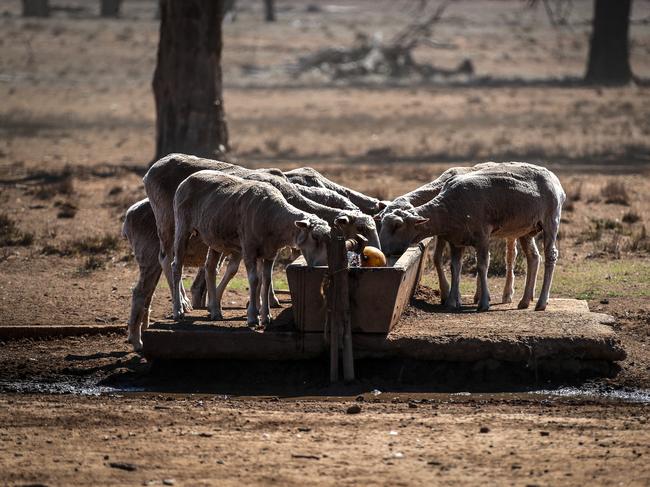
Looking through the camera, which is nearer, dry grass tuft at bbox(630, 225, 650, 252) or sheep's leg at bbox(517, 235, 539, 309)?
sheep's leg at bbox(517, 235, 539, 309)

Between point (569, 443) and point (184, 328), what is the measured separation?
412 centimetres

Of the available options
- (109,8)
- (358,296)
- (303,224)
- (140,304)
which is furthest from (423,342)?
(109,8)

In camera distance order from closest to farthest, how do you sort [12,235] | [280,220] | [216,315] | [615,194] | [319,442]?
[319,442] < [280,220] < [216,315] < [12,235] < [615,194]

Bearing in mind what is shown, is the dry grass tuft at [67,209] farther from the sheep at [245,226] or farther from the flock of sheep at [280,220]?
the sheep at [245,226]

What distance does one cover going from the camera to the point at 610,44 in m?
44.4

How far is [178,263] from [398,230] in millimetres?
2253

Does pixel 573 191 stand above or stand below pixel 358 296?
below

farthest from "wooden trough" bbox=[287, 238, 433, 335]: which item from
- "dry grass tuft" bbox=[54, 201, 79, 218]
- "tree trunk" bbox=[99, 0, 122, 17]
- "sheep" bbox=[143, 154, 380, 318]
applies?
"tree trunk" bbox=[99, 0, 122, 17]

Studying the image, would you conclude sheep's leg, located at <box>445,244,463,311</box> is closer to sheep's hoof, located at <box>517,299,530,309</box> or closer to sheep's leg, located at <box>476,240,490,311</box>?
sheep's leg, located at <box>476,240,490,311</box>

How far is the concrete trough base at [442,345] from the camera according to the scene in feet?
38.5

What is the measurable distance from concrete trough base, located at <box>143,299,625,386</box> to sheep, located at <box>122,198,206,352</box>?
0.88 metres

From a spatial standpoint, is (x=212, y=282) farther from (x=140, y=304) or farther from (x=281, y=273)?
(x=281, y=273)

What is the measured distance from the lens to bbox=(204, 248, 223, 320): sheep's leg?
13047 mm

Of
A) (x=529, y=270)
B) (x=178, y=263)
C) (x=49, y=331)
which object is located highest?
(x=178, y=263)
